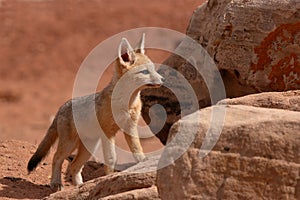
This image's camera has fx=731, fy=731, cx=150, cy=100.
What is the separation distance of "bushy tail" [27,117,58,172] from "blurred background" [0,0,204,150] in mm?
15618

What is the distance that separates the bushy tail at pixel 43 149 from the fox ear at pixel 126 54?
4.30 feet

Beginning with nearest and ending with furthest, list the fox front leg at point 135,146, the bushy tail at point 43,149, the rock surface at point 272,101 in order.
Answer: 1. the rock surface at point 272,101
2. the fox front leg at point 135,146
3. the bushy tail at point 43,149

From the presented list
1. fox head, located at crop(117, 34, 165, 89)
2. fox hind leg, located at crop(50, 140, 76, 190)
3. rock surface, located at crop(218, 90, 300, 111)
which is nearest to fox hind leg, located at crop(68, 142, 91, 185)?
fox hind leg, located at crop(50, 140, 76, 190)

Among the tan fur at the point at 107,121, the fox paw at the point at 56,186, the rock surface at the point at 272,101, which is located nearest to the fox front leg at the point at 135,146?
the tan fur at the point at 107,121

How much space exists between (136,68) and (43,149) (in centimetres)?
171

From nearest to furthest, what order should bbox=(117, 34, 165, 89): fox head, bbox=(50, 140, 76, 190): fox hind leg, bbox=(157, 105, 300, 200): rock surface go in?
bbox=(157, 105, 300, 200): rock surface, bbox=(117, 34, 165, 89): fox head, bbox=(50, 140, 76, 190): fox hind leg

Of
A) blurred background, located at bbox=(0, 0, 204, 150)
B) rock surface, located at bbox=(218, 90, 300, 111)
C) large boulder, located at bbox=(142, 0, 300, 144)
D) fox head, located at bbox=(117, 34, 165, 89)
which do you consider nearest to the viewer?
rock surface, located at bbox=(218, 90, 300, 111)

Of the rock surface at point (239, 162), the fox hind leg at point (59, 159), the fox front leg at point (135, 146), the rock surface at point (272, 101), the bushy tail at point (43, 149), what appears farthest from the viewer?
the bushy tail at point (43, 149)

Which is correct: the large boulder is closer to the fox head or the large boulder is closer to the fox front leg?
the fox head

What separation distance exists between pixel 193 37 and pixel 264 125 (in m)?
5.63

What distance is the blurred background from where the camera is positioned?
2700 cm

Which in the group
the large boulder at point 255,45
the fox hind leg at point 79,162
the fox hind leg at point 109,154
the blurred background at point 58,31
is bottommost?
the blurred background at point 58,31

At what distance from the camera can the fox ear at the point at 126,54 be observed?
31.1ft

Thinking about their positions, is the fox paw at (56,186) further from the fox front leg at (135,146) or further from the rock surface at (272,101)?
the rock surface at (272,101)
